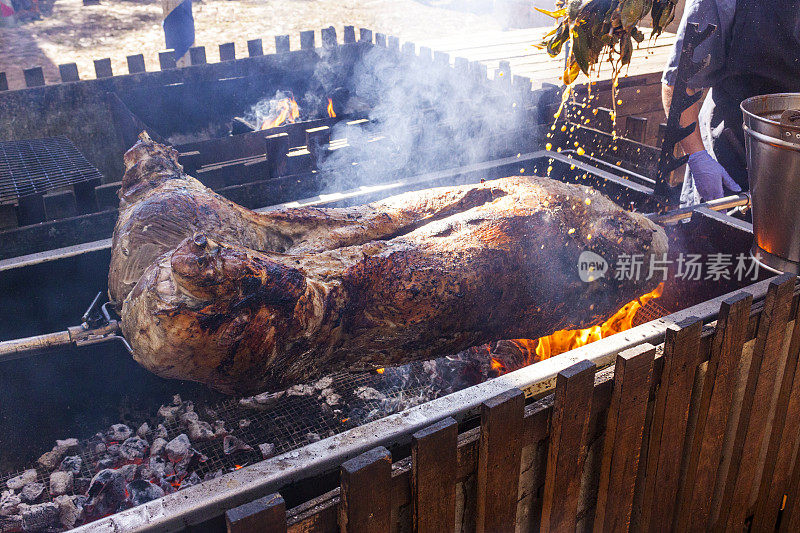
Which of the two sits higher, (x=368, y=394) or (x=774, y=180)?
(x=774, y=180)

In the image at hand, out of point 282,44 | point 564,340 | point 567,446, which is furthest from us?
point 282,44

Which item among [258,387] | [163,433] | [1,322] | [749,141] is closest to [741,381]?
[749,141]

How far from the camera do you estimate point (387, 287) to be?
7.56 feet

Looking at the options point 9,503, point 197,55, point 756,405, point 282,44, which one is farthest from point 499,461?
point 282,44

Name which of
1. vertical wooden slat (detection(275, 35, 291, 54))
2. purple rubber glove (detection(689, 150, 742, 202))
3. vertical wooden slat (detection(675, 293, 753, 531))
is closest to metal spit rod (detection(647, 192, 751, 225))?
purple rubber glove (detection(689, 150, 742, 202))

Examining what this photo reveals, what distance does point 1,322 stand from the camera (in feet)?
9.04

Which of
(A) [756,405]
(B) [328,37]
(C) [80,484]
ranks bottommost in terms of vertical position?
(C) [80,484]

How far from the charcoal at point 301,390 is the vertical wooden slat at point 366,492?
48.4 inches

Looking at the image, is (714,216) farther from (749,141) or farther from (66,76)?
(66,76)

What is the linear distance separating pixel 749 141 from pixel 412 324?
165 centimetres

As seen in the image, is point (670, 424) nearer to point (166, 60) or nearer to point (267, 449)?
point (267, 449)

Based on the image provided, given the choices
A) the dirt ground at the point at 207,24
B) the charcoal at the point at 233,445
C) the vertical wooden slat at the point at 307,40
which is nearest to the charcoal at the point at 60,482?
the charcoal at the point at 233,445

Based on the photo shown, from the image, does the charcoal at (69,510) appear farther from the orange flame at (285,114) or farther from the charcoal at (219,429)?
the orange flame at (285,114)

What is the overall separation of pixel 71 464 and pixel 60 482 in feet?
0.34
